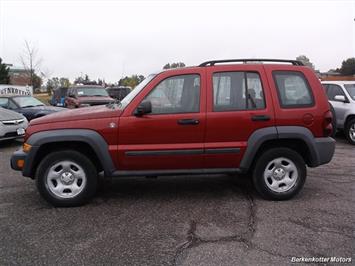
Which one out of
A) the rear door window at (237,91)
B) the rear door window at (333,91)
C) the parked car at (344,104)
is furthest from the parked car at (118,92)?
the rear door window at (237,91)

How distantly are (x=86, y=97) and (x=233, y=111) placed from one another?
12347mm

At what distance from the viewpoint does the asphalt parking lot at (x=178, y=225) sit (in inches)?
145

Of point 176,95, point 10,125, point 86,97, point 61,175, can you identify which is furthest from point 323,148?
point 86,97

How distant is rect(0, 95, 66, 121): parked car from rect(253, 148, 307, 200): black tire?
29.0 ft

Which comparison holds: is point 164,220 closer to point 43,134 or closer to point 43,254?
point 43,254

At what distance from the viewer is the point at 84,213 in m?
4.87

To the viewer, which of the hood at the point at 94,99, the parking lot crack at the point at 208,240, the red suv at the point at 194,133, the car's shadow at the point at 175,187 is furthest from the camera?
the hood at the point at 94,99

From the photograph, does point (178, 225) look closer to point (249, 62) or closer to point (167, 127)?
point (167, 127)

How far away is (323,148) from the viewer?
5254mm

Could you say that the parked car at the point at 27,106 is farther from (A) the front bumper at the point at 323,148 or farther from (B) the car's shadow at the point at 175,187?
(A) the front bumper at the point at 323,148

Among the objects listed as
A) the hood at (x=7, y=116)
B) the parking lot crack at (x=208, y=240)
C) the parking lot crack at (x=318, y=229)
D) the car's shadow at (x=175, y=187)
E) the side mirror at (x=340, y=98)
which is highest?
the side mirror at (x=340, y=98)

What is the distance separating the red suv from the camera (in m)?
5.00

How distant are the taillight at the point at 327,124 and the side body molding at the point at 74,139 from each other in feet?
9.54

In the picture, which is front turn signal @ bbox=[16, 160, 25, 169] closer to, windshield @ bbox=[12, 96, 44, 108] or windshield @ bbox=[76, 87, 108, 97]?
windshield @ bbox=[12, 96, 44, 108]
